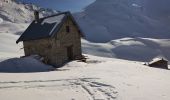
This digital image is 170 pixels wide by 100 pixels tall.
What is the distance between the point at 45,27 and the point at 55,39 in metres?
2.60

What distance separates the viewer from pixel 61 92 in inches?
661

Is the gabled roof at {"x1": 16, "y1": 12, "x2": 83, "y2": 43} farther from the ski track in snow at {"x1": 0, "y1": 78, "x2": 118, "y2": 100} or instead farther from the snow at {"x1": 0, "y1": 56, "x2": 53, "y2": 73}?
the ski track in snow at {"x1": 0, "y1": 78, "x2": 118, "y2": 100}

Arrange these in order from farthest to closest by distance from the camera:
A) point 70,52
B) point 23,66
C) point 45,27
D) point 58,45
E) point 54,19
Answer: point 70,52 → point 54,19 → point 45,27 → point 58,45 → point 23,66

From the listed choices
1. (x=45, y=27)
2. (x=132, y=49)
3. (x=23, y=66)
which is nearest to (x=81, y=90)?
(x=23, y=66)

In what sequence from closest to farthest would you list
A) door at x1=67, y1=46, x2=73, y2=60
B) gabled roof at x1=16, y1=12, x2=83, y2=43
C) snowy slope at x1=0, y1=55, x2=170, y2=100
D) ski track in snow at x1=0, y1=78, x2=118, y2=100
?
snowy slope at x1=0, y1=55, x2=170, y2=100
ski track in snow at x1=0, y1=78, x2=118, y2=100
gabled roof at x1=16, y1=12, x2=83, y2=43
door at x1=67, y1=46, x2=73, y2=60

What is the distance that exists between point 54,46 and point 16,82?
14797 mm

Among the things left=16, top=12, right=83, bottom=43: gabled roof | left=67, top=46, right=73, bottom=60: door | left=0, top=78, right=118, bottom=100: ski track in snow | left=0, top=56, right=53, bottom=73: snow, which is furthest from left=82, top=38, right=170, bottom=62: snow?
left=0, top=78, right=118, bottom=100: ski track in snow

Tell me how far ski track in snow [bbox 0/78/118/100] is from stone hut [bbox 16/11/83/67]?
1366 cm

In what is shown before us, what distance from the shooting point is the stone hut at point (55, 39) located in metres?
34.3

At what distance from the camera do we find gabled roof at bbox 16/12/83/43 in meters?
34.3

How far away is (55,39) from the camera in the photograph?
34.4 meters

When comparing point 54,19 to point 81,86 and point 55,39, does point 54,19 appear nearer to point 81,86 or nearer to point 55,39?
point 55,39

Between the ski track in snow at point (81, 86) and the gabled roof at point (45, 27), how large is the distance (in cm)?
1389

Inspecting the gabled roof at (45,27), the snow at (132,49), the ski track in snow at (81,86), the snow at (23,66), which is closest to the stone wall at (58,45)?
the gabled roof at (45,27)
